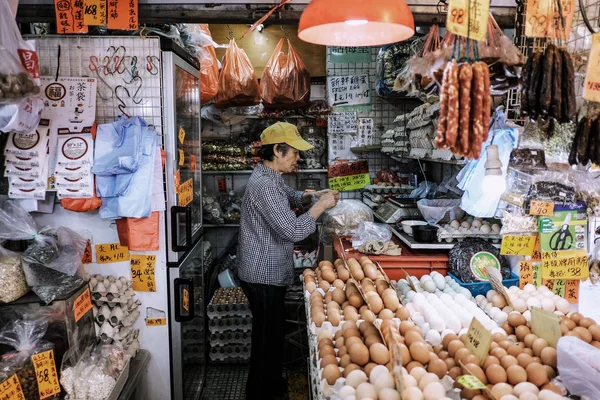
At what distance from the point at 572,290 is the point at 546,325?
106 cm

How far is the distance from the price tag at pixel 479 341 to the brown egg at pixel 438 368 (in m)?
0.17

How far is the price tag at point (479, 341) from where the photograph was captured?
1.96m

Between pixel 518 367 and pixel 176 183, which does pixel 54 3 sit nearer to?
pixel 176 183

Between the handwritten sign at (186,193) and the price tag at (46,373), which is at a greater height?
the handwritten sign at (186,193)

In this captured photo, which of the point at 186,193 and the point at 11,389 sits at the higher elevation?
the point at 186,193

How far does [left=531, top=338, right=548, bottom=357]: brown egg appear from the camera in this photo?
2095 millimetres

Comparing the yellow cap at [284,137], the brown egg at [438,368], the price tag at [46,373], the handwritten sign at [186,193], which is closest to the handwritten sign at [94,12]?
the handwritten sign at [186,193]

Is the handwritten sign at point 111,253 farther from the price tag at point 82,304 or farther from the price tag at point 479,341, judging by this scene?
the price tag at point 479,341

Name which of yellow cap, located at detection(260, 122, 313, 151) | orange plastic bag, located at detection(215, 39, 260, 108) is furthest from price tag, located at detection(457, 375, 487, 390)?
orange plastic bag, located at detection(215, 39, 260, 108)

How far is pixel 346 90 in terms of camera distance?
573 centimetres

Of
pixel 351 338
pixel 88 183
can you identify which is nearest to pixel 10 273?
pixel 88 183

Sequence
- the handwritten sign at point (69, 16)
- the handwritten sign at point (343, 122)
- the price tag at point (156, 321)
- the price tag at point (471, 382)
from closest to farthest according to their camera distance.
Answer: the price tag at point (471, 382), the handwritten sign at point (69, 16), the price tag at point (156, 321), the handwritten sign at point (343, 122)

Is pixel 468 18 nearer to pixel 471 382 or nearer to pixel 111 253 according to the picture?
pixel 471 382

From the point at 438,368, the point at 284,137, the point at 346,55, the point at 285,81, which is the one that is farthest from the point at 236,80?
the point at 438,368
